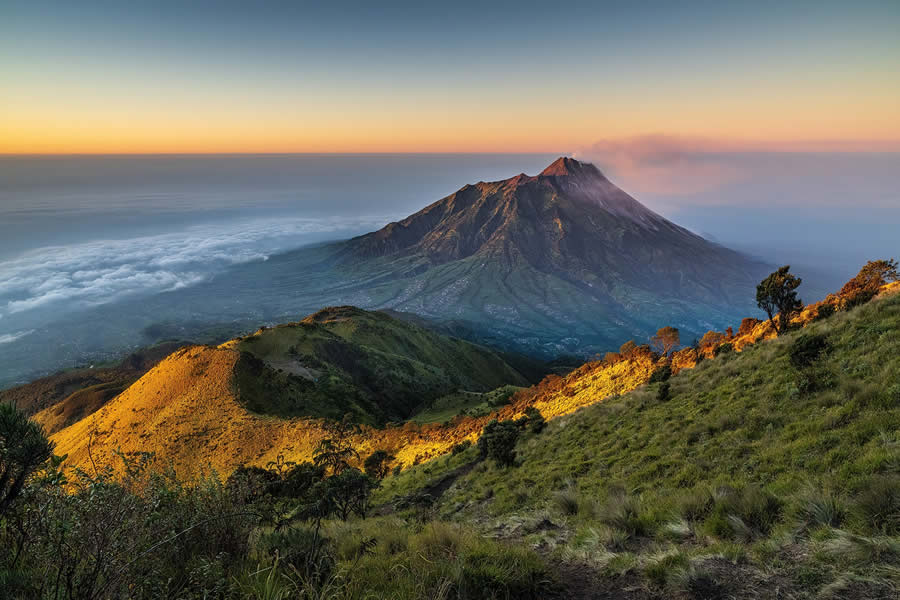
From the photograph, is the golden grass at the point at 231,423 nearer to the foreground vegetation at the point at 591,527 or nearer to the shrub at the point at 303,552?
the foreground vegetation at the point at 591,527

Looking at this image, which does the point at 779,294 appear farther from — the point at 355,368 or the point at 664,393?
the point at 355,368

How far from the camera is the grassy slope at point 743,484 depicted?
3.96 meters

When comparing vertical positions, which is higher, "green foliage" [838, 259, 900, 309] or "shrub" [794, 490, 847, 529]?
"green foliage" [838, 259, 900, 309]

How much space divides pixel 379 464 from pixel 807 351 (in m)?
23.5

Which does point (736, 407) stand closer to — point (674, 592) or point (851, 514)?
point (851, 514)

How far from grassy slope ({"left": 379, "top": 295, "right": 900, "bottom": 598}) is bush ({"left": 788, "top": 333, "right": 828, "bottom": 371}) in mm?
277

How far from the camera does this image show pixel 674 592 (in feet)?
12.9

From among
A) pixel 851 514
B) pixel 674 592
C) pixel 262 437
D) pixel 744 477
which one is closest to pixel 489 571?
pixel 674 592

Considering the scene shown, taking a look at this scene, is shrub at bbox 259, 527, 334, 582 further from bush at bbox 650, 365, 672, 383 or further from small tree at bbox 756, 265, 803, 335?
small tree at bbox 756, 265, 803, 335

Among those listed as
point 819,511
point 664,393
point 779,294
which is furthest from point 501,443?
point 779,294

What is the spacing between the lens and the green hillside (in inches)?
1832

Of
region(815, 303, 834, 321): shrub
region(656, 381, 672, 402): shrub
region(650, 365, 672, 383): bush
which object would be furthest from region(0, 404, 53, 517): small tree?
region(815, 303, 834, 321): shrub

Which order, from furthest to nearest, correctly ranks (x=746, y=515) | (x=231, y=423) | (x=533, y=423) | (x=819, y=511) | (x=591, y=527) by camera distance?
(x=231, y=423)
(x=533, y=423)
(x=591, y=527)
(x=746, y=515)
(x=819, y=511)

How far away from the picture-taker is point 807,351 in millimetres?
11039
